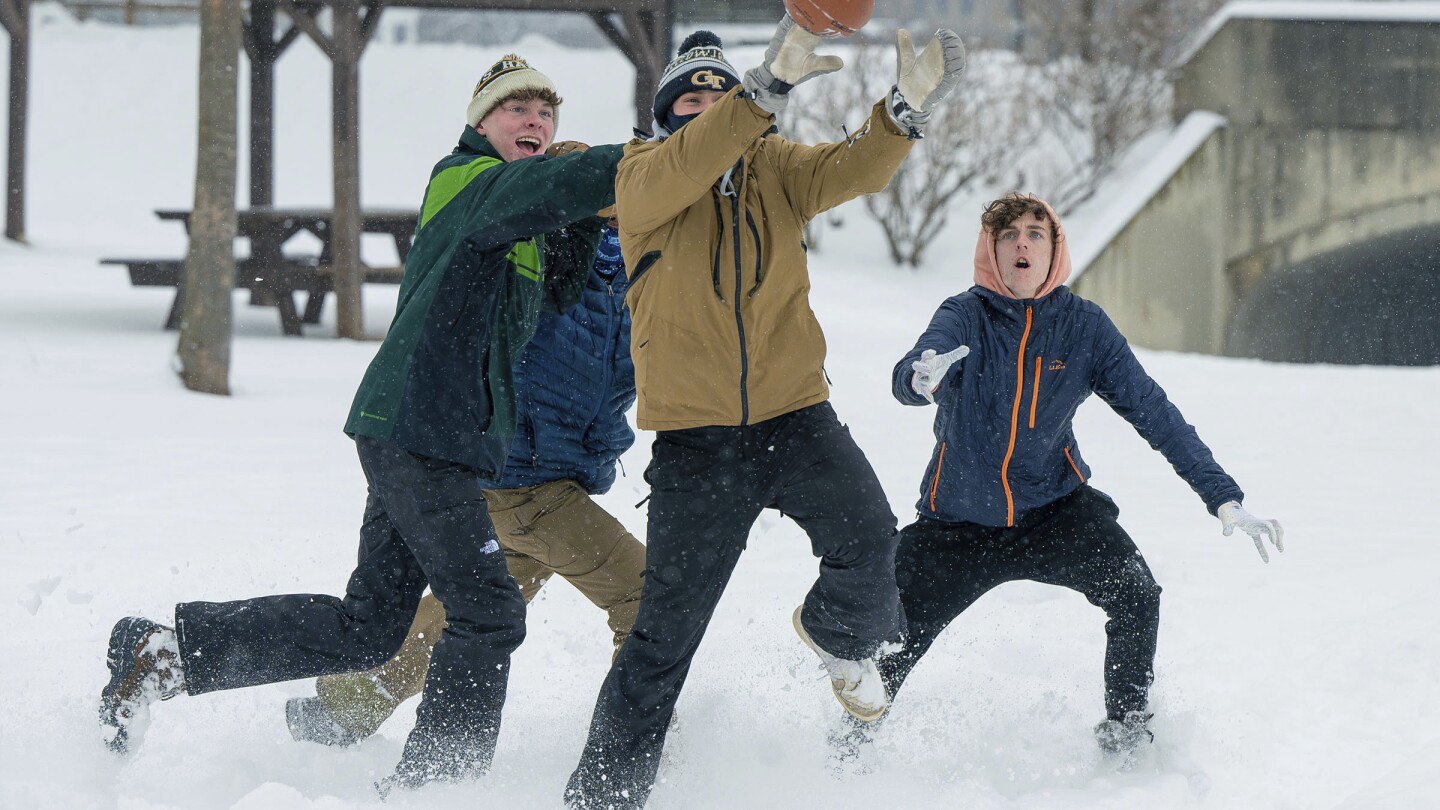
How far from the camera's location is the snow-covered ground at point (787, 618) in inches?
127

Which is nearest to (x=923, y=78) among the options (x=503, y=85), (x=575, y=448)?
(x=503, y=85)

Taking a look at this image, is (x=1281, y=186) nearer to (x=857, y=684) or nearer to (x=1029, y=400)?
(x=1029, y=400)

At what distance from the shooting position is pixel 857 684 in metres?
3.12

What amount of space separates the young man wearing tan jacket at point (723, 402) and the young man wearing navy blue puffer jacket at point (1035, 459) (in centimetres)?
49

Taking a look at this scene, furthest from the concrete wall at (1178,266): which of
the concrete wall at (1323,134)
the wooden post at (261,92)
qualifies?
the wooden post at (261,92)

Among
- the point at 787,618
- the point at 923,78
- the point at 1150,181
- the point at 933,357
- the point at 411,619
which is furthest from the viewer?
the point at 1150,181

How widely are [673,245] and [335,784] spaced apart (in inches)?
57.8

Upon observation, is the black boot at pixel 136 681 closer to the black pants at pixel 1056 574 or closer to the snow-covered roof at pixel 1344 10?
the black pants at pixel 1056 574

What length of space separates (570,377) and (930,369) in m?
0.85

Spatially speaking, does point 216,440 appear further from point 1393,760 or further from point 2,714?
point 1393,760

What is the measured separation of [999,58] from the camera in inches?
954

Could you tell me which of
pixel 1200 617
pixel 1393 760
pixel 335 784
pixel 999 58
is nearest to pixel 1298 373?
pixel 1200 617

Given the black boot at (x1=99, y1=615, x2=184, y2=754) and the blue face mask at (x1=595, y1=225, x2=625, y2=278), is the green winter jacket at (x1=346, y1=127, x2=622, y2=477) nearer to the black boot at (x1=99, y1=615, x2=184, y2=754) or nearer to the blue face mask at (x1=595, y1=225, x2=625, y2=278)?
the blue face mask at (x1=595, y1=225, x2=625, y2=278)

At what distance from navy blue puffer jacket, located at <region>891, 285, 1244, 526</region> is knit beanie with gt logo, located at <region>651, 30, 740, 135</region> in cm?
85
